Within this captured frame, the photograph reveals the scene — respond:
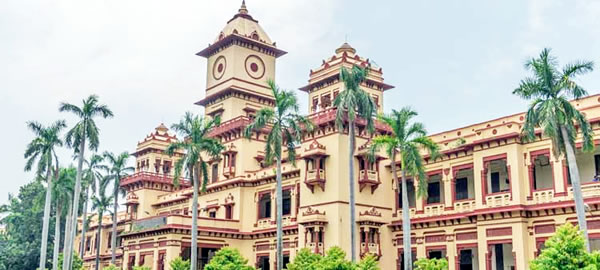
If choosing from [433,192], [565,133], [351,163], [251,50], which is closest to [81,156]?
[251,50]

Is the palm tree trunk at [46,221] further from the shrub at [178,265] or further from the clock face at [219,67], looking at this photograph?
the clock face at [219,67]

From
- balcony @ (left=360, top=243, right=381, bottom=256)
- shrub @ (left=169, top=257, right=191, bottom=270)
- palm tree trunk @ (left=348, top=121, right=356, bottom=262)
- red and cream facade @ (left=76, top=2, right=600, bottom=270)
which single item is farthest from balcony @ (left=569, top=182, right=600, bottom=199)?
shrub @ (left=169, top=257, right=191, bottom=270)

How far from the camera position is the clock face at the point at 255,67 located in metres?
57.3

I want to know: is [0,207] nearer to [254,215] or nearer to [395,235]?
[254,215]

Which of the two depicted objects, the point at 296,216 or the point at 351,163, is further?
the point at 296,216

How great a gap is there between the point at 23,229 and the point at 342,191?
45.2 metres

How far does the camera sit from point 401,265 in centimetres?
4200

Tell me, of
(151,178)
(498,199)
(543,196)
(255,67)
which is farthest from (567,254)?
(151,178)

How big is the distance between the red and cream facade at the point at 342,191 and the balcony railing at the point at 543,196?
0.05 meters

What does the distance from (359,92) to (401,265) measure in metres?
12.6

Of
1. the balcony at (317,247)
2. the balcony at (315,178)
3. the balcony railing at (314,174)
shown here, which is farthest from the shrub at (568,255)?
the balcony railing at (314,174)

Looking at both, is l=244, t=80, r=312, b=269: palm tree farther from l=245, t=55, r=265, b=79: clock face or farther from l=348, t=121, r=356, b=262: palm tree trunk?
l=245, t=55, r=265, b=79: clock face

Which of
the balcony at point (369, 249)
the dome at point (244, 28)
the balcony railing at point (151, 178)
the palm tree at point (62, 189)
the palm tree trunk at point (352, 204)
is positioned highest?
the dome at point (244, 28)

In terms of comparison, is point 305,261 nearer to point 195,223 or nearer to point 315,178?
point 315,178
